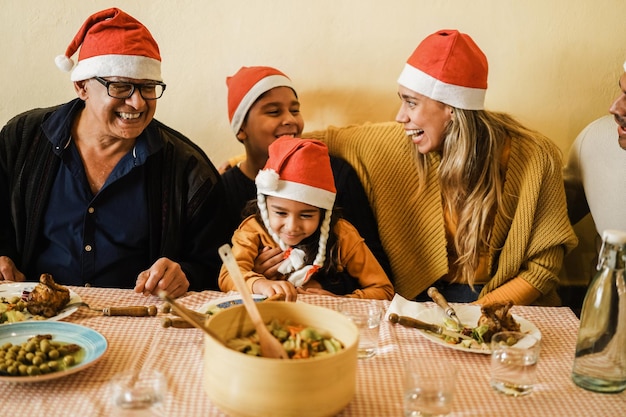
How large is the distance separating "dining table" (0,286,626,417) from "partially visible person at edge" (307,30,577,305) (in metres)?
0.66

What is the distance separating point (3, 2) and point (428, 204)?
1877 millimetres

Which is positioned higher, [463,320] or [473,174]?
[473,174]

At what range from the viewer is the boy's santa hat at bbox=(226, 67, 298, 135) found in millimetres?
2668

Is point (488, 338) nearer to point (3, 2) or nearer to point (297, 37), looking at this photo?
point (297, 37)

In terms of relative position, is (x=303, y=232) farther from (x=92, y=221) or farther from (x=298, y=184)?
(x=92, y=221)

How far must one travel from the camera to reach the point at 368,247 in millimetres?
2576

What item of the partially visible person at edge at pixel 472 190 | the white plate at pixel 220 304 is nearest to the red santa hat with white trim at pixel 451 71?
the partially visible person at edge at pixel 472 190

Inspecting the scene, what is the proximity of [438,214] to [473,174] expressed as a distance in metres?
0.19

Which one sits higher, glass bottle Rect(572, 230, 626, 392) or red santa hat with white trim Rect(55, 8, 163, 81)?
red santa hat with white trim Rect(55, 8, 163, 81)

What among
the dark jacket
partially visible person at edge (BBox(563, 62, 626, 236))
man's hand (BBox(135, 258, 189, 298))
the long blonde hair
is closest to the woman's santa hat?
the dark jacket

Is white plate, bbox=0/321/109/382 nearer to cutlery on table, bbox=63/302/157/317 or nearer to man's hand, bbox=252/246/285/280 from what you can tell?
cutlery on table, bbox=63/302/157/317

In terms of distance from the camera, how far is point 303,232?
2211mm

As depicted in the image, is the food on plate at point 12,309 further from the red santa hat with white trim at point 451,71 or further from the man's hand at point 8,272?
the red santa hat with white trim at point 451,71

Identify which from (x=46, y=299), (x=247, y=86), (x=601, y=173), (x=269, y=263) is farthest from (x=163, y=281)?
(x=601, y=173)
